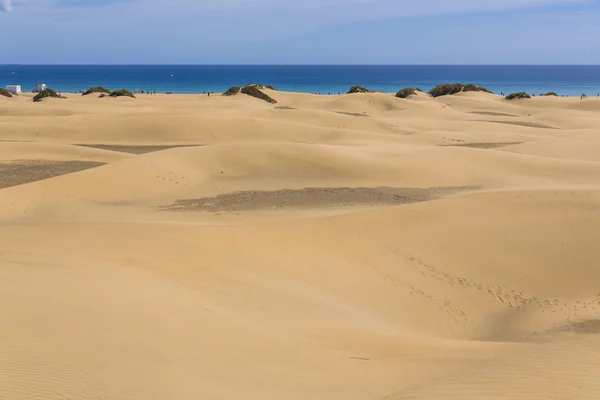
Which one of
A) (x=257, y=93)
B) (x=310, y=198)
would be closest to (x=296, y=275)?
(x=310, y=198)

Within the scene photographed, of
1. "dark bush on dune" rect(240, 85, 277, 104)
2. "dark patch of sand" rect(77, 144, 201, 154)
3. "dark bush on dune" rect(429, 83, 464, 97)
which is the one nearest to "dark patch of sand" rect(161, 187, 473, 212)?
"dark patch of sand" rect(77, 144, 201, 154)

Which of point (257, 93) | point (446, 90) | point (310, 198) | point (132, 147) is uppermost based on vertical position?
point (446, 90)

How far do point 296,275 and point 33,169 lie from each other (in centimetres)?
1390

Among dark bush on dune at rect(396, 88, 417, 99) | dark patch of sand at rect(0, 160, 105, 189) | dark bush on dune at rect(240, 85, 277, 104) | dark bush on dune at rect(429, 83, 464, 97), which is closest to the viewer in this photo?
dark patch of sand at rect(0, 160, 105, 189)

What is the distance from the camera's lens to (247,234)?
11953 millimetres

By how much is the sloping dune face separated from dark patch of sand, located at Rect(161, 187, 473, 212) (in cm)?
13

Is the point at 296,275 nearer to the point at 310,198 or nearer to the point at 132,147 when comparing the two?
the point at 310,198

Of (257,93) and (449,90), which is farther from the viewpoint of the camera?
(449,90)

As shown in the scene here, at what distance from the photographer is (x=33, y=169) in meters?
21.6

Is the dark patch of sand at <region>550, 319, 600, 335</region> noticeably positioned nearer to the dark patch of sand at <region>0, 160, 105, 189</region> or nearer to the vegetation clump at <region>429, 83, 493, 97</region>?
the dark patch of sand at <region>0, 160, 105, 189</region>

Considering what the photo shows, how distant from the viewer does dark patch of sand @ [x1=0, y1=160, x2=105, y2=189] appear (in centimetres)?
1988

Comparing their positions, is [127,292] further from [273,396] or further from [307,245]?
[307,245]

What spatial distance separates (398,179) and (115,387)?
632 inches

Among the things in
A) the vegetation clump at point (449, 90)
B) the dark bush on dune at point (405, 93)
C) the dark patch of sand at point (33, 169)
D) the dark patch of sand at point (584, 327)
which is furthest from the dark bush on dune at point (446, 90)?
the dark patch of sand at point (584, 327)
